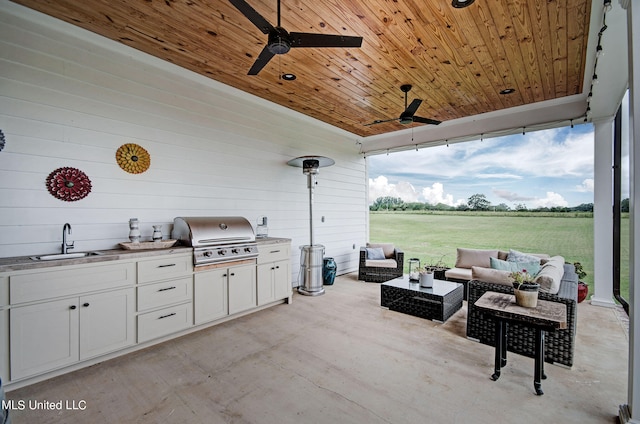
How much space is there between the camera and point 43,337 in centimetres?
222

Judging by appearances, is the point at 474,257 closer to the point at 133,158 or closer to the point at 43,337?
the point at 133,158

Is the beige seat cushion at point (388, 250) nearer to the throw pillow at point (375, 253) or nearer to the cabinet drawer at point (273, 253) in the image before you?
the throw pillow at point (375, 253)

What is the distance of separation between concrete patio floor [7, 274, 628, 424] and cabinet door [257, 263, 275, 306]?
564 millimetres

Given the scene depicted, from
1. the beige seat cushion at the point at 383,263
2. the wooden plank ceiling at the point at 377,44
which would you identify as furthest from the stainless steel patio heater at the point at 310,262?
the beige seat cushion at the point at 383,263

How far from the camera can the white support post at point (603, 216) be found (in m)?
4.12

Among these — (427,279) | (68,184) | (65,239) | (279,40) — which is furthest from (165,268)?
(427,279)

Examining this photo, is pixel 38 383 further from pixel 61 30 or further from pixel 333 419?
pixel 61 30

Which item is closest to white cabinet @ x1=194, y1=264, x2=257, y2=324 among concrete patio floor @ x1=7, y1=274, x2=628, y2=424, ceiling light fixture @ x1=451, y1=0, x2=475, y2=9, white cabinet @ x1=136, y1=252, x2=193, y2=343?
white cabinet @ x1=136, y1=252, x2=193, y2=343

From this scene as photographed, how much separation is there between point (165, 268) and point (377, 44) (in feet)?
10.5

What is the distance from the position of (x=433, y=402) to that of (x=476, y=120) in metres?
4.90

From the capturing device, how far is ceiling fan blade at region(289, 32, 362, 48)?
6.73 feet

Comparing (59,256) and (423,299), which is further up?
(59,256)

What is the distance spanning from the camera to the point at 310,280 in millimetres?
4715

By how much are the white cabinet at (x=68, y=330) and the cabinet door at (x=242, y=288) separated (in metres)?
1.06
